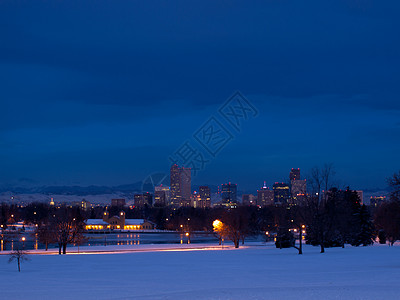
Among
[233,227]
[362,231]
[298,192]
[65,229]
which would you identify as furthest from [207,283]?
[233,227]

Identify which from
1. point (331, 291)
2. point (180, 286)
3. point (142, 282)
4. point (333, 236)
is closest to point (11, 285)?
point (142, 282)

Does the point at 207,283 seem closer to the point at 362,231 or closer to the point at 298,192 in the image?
the point at 298,192

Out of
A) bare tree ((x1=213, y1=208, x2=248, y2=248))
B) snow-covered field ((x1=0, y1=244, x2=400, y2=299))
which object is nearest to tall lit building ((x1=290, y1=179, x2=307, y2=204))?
bare tree ((x1=213, y1=208, x2=248, y2=248))

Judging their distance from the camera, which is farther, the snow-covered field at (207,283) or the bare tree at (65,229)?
the bare tree at (65,229)

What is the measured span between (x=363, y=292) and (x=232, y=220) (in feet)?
211

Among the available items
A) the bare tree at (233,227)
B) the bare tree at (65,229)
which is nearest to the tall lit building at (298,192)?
the bare tree at (233,227)

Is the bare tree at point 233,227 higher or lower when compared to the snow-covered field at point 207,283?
higher

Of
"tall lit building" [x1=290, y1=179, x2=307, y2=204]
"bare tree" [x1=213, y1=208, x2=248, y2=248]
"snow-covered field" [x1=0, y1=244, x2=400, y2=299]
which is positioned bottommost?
"snow-covered field" [x1=0, y1=244, x2=400, y2=299]

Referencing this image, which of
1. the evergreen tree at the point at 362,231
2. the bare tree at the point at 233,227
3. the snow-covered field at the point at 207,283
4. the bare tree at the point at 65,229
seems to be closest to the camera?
the snow-covered field at the point at 207,283

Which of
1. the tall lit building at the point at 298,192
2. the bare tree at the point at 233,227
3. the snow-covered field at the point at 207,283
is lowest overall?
the snow-covered field at the point at 207,283

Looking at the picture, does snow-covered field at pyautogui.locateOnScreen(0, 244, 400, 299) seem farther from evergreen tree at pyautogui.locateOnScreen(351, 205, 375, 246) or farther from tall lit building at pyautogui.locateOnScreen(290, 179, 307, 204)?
evergreen tree at pyautogui.locateOnScreen(351, 205, 375, 246)

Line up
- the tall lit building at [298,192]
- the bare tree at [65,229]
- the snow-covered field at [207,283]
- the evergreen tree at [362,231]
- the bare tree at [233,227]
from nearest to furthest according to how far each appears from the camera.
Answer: the snow-covered field at [207,283]
the tall lit building at [298,192]
the bare tree at [65,229]
the evergreen tree at [362,231]
the bare tree at [233,227]

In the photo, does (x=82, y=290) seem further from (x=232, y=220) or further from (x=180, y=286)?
(x=232, y=220)

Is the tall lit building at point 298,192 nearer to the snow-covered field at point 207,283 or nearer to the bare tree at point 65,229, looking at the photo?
the snow-covered field at point 207,283
